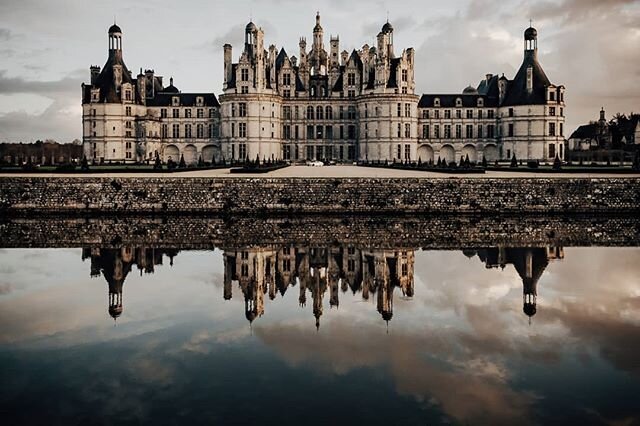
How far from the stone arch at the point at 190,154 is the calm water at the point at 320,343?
5213 cm

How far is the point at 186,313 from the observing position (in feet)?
39.9

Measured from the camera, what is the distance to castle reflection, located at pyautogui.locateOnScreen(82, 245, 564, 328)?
13.6 meters

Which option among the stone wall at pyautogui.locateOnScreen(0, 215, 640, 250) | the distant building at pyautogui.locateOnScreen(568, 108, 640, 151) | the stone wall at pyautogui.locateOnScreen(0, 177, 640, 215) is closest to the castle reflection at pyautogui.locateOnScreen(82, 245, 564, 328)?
the stone wall at pyautogui.locateOnScreen(0, 215, 640, 250)

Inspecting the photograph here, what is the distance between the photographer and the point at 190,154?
69.0m

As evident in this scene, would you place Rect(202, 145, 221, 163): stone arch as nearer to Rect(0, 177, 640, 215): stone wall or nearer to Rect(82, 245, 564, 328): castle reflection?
Rect(0, 177, 640, 215): stone wall

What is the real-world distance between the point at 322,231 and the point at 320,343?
1358 centimetres

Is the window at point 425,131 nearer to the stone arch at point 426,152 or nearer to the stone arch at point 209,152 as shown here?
the stone arch at point 426,152

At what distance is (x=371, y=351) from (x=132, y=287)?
6.67 m

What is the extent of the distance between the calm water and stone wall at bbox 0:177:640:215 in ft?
43.5

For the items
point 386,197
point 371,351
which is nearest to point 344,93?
point 386,197

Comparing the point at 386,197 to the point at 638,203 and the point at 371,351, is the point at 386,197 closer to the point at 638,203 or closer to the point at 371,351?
the point at 638,203

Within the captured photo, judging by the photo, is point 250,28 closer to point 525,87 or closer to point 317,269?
point 525,87

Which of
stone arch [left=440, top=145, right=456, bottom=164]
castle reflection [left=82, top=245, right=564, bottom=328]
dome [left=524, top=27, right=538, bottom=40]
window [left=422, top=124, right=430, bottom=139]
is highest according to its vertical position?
dome [left=524, top=27, right=538, bottom=40]

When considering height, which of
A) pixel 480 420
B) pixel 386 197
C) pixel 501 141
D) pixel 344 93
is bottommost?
pixel 480 420
